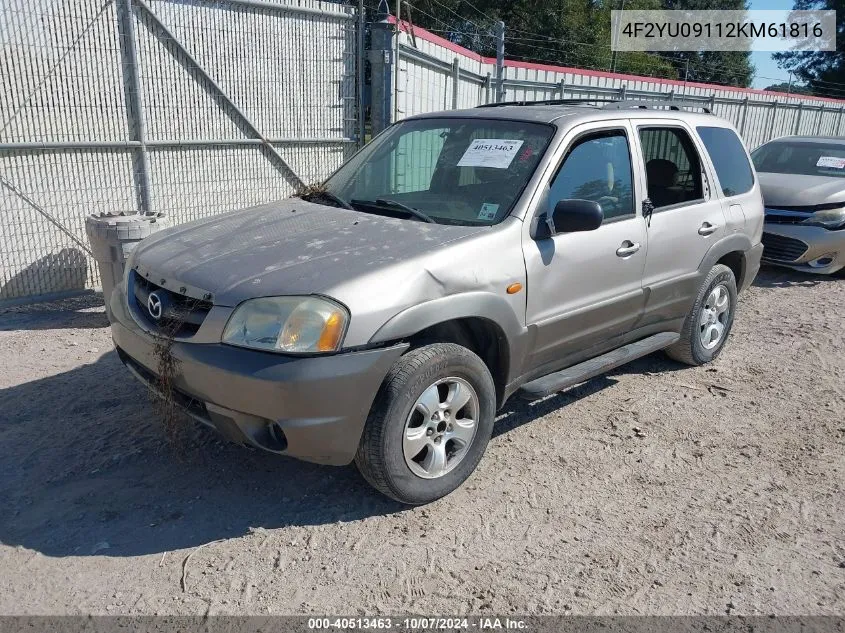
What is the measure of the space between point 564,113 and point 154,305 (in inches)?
99.1

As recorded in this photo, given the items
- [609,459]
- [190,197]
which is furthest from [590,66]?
[609,459]

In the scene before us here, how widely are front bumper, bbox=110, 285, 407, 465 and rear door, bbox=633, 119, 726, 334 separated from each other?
2192 mm

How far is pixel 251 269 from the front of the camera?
127 inches

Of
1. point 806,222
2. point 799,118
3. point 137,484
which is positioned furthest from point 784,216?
point 799,118

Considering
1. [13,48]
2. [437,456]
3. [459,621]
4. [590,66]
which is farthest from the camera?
[590,66]

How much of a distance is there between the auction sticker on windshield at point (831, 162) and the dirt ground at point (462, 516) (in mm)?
5398

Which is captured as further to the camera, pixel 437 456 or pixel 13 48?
pixel 13 48

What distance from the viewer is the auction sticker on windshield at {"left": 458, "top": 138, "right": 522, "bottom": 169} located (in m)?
3.95

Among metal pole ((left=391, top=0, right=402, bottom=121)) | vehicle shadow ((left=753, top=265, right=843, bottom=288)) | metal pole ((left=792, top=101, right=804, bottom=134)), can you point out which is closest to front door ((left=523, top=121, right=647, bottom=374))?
metal pole ((left=391, top=0, right=402, bottom=121))

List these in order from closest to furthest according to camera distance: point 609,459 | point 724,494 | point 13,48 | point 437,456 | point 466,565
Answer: point 466,565 → point 437,456 → point 724,494 → point 609,459 → point 13,48

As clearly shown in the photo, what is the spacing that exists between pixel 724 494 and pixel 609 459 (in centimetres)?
62

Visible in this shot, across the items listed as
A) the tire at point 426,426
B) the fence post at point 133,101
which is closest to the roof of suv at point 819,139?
the tire at point 426,426

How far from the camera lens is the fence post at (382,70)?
7.99m

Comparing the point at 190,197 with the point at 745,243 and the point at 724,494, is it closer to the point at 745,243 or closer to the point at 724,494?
the point at 745,243
